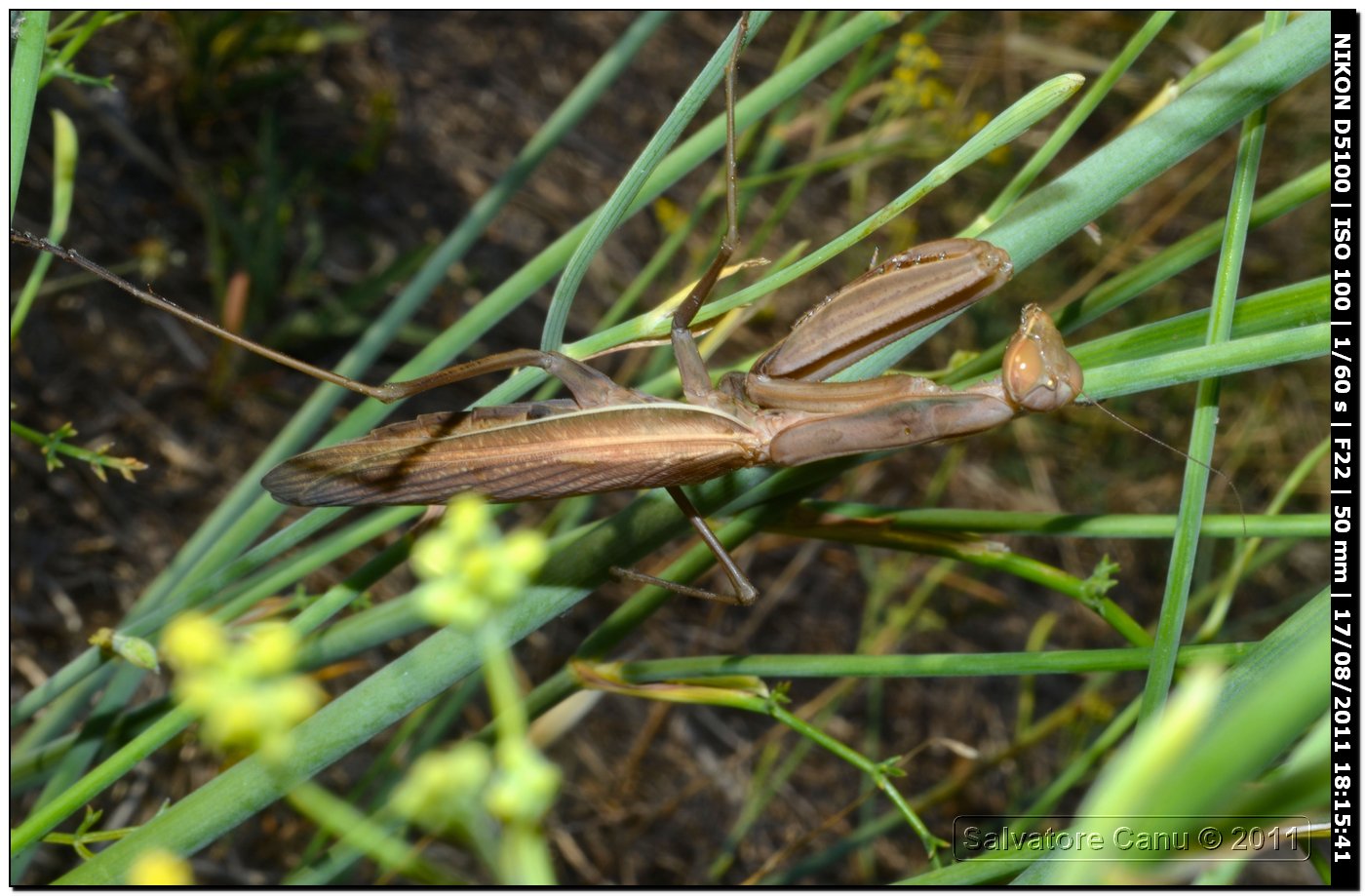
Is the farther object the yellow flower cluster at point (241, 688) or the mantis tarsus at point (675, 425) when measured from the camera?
the mantis tarsus at point (675, 425)

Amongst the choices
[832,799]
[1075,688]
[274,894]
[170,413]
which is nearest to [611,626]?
[274,894]

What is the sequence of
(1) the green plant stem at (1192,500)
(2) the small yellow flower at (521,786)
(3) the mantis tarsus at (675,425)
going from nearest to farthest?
(2) the small yellow flower at (521,786)
(1) the green plant stem at (1192,500)
(3) the mantis tarsus at (675,425)

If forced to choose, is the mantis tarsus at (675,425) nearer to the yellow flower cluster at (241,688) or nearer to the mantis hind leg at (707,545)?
the mantis hind leg at (707,545)

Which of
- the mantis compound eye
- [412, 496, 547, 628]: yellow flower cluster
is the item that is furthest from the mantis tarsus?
[412, 496, 547, 628]: yellow flower cluster

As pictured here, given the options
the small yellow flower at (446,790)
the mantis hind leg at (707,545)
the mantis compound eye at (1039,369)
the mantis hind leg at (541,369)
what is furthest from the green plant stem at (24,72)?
the mantis compound eye at (1039,369)

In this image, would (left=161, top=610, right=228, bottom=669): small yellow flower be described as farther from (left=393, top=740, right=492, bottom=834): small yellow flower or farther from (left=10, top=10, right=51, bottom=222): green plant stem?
(left=10, top=10, right=51, bottom=222): green plant stem

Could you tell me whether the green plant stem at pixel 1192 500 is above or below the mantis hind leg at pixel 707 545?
above

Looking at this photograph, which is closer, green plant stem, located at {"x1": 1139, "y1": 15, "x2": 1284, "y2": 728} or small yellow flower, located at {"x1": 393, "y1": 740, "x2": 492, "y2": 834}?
small yellow flower, located at {"x1": 393, "y1": 740, "x2": 492, "y2": 834}

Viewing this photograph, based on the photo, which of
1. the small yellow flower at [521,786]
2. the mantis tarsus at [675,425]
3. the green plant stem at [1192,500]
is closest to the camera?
the small yellow flower at [521,786]
